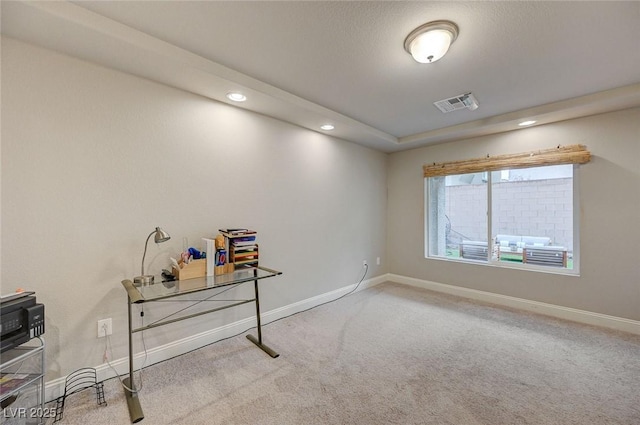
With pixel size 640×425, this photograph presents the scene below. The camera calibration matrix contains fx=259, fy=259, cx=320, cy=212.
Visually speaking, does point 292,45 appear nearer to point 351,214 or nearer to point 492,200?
point 351,214

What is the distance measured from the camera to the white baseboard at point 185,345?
173 centimetres

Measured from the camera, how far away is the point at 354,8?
4.99 feet

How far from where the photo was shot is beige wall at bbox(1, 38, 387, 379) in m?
1.64

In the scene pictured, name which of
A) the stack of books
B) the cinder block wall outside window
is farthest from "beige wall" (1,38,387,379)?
the cinder block wall outside window

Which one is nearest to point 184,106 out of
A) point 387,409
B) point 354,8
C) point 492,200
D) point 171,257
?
point 171,257

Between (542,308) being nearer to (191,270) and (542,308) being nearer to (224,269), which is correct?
(224,269)

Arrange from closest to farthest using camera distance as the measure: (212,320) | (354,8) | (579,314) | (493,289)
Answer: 1. (354,8)
2. (212,320)
3. (579,314)
4. (493,289)

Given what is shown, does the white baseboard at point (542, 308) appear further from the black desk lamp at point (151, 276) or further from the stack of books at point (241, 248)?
the black desk lamp at point (151, 276)

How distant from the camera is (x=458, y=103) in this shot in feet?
9.14

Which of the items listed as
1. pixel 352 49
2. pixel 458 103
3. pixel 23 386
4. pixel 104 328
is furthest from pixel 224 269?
pixel 458 103

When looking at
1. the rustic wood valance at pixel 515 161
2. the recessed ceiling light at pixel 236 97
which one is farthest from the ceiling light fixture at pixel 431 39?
the rustic wood valance at pixel 515 161

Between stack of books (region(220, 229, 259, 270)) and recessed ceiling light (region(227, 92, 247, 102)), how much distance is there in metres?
1.24

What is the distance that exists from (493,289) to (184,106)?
429 centimetres

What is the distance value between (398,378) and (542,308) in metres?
2.47
